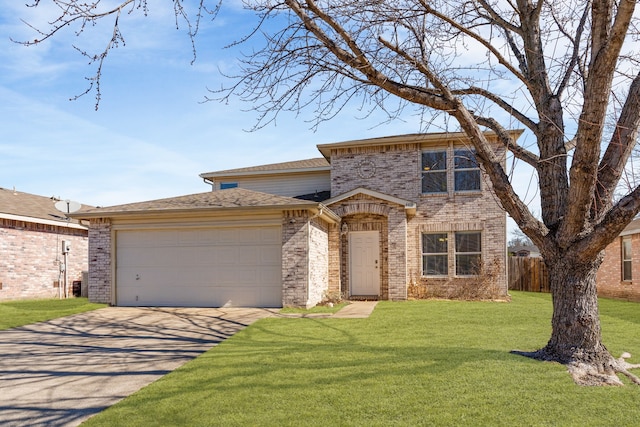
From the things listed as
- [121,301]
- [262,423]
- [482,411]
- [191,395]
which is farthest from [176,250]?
[482,411]

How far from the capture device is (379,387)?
511cm

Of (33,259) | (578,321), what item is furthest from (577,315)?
(33,259)

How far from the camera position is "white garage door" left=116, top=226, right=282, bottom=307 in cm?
1236

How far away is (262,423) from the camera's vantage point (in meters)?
Answer: 4.23

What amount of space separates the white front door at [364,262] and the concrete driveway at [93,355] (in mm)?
4900

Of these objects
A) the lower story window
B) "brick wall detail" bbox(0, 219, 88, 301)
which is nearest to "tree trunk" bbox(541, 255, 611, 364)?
the lower story window

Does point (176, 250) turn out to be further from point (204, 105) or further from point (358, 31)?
point (358, 31)

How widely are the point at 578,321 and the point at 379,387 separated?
109 inches

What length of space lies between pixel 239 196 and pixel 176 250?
238cm

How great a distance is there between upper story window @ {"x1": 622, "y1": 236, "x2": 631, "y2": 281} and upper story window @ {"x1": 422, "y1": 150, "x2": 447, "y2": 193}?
7.98 m

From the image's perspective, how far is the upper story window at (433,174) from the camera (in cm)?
1606

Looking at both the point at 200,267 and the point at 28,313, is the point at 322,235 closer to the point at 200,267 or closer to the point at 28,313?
the point at 200,267

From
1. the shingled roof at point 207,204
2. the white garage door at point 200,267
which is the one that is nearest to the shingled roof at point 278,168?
the shingled roof at point 207,204

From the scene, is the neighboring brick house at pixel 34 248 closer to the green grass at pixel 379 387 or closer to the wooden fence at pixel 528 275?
the green grass at pixel 379 387
